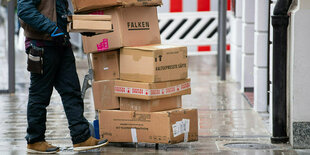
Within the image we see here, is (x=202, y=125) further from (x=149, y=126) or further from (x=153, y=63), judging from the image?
(x=153, y=63)

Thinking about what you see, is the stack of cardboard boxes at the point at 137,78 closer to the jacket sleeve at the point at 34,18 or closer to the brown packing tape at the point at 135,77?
the brown packing tape at the point at 135,77

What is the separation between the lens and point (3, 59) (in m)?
16.2

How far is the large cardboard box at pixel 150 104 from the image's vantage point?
20.5ft

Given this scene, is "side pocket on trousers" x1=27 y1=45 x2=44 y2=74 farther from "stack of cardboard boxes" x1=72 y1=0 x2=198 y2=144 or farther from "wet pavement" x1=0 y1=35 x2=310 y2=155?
"wet pavement" x1=0 y1=35 x2=310 y2=155

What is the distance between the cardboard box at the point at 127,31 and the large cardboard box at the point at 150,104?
20.6 inches

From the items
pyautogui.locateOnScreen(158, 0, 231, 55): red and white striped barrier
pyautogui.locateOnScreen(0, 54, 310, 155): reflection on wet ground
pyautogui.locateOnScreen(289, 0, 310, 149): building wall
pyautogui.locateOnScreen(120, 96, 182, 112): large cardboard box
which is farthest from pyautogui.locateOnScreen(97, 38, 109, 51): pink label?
pyautogui.locateOnScreen(158, 0, 231, 55): red and white striped barrier

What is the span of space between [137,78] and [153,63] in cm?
24

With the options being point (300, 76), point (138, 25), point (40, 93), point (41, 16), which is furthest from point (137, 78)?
point (300, 76)

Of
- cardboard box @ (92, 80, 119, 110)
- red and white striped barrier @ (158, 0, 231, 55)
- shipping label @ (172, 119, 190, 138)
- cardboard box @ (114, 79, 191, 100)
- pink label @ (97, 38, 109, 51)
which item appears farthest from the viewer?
red and white striped barrier @ (158, 0, 231, 55)

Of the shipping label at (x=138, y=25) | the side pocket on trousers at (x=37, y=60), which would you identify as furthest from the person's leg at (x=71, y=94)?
the shipping label at (x=138, y=25)

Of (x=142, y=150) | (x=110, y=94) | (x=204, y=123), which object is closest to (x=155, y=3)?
(x=110, y=94)

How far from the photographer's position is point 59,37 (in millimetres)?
6027

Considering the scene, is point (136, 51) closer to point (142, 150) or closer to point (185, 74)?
point (185, 74)

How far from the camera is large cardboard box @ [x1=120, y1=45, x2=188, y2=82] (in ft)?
20.0
